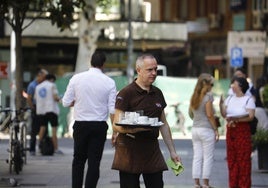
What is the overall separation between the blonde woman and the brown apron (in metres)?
5.18

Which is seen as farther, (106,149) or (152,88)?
(106,149)

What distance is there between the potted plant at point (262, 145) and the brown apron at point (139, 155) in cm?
814

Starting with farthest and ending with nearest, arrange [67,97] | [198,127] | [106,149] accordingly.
Answer: 1. [106,149]
2. [198,127]
3. [67,97]

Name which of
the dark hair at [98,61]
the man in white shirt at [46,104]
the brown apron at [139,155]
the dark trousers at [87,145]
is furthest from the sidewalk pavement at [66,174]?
the brown apron at [139,155]

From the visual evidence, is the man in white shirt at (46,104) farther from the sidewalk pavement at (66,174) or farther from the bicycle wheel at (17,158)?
the bicycle wheel at (17,158)

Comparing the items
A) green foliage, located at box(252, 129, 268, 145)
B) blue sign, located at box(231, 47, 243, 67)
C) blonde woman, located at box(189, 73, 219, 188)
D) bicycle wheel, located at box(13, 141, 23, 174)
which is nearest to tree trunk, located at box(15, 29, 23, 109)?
bicycle wheel, located at box(13, 141, 23, 174)

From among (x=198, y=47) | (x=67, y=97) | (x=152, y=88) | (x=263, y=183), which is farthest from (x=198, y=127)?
(x=198, y=47)

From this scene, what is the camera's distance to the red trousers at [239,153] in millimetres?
14922

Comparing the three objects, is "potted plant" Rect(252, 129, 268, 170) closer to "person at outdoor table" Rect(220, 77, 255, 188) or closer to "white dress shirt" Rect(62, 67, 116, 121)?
"person at outdoor table" Rect(220, 77, 255, 188)

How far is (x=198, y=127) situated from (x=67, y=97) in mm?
2863

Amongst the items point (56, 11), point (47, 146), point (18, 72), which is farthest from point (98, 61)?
point (47, 146)

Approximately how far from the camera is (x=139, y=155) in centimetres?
994

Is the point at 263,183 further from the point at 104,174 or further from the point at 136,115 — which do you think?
the point at 136,115

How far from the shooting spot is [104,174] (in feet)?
56.7
